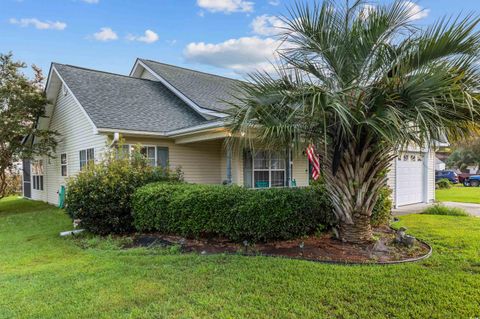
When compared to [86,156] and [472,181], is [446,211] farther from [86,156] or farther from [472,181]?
[472,181]

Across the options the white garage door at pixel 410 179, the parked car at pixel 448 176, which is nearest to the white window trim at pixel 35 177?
the white garage door at pixel 410 179

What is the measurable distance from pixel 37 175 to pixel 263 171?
43.3ft

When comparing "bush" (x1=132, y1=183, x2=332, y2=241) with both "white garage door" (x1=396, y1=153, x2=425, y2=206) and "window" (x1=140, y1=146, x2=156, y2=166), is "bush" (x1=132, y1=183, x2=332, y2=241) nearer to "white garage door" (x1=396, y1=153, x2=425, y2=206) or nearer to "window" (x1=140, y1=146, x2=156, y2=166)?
"window" (x1=140, y1=146, x2=156, y2=166)

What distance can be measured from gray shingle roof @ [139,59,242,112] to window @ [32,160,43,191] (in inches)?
317

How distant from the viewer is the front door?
63.0 ft

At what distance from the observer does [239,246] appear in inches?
249

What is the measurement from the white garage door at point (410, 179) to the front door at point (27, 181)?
20393 mm

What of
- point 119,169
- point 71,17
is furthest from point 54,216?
point 71,17

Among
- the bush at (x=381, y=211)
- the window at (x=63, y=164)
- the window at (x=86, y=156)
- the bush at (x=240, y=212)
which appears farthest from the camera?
the window at (x=63, y=164)

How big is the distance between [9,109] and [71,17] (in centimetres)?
465

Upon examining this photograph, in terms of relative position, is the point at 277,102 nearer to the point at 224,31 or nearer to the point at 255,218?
the point at 255,218

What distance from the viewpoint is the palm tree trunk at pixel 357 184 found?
5.78 meters

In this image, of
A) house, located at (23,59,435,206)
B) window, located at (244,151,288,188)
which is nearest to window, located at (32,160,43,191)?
house, located at (23,59,435,206)

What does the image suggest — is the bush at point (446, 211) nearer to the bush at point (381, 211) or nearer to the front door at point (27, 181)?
the bush at point (381, 211)
